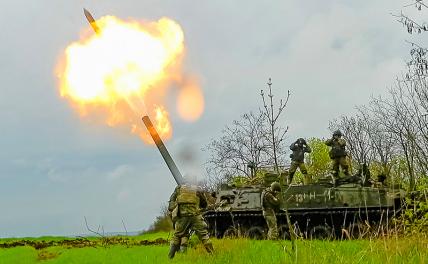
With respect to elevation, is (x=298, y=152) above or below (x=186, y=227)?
above

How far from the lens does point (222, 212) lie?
23109 mm

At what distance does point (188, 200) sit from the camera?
12.9 meters

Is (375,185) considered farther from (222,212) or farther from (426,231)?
(426,231)

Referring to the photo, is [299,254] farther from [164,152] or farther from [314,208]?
[314,208]

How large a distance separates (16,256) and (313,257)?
1299 cm

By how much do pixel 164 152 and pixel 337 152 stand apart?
34.8 feet

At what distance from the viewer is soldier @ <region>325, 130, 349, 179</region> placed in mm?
22047

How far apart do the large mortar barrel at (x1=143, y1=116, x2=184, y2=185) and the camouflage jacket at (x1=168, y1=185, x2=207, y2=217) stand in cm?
19

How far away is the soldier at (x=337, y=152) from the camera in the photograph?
22047mm

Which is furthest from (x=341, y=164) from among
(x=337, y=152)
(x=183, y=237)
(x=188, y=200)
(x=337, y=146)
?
(x=188, y=200)

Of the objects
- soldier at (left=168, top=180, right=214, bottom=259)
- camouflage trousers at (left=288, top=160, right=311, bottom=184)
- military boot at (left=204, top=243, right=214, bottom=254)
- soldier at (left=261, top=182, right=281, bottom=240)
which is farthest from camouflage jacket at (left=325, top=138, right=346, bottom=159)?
military boot at (left=204, top=243, right=214, bottom=254)

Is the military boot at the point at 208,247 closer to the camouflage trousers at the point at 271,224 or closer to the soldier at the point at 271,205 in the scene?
the soldier at the point at 271,205

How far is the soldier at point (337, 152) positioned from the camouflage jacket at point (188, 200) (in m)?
9.65

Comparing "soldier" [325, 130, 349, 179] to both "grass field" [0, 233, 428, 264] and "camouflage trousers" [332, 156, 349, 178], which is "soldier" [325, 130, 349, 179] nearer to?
"camouflage trousers" [332, 156, 349, 178]
